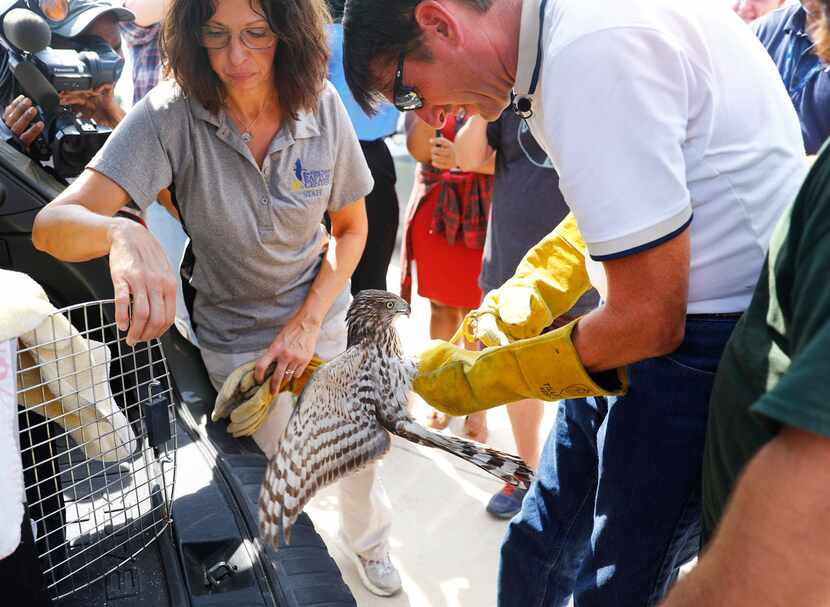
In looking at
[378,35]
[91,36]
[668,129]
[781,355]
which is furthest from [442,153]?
[781,355]

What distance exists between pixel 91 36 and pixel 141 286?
1.75 metres

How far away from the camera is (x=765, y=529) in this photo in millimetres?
673

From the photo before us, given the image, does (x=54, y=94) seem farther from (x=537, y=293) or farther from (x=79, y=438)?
(x=537, y=293)

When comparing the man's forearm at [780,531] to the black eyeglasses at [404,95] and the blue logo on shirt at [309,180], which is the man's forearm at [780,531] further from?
the blue logo on shirt at [309,180]

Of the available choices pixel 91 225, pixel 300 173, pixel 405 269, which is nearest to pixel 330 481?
pixel 91 225

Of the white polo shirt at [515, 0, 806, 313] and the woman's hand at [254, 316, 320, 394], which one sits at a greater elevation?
→ the white polo shirt at [515, 0, 806, 313]

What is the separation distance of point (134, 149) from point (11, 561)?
3.39ft

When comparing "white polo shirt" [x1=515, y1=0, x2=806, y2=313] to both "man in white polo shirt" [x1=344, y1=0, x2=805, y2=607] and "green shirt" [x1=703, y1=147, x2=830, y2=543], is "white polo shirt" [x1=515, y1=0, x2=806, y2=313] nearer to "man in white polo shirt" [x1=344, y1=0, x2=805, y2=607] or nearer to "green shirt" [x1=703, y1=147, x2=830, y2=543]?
"man in white polo shirt" [x1=344, y1=0, x2=805, y2=607]

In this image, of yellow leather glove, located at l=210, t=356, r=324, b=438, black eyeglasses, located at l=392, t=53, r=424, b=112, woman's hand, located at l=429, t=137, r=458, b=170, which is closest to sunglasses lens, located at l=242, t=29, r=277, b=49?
black eyeglasses, located at l=392, t=53, r=424, b=112

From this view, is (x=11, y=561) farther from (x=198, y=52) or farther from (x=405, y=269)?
(x=405, y=269)

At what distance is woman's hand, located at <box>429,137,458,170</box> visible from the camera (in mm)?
2877

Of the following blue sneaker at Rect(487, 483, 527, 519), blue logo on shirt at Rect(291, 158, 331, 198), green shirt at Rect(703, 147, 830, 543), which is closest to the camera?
green shirt at Rect(703, 147, 830, 543)

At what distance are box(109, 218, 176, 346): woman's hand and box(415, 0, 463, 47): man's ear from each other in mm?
661

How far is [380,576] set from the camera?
237cm
